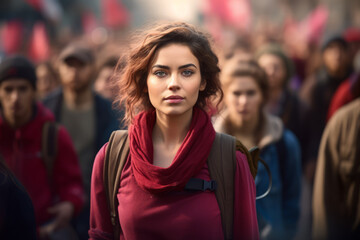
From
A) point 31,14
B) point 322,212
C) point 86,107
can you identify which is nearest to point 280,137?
point 322,212

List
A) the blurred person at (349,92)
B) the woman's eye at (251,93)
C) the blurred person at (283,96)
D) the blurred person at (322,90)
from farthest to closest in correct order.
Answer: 1. the blurred person at (322,90)
2. the blurred person at (283,96)
3. the blurred person at (349,92)
4. the woman's eye at (251,93)

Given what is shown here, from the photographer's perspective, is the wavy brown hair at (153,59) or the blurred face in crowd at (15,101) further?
the blurred face in crowd at (15,101)

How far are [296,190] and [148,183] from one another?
213 centimetres

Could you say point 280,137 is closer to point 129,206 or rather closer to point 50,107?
point 129,206

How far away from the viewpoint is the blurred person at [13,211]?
7.96 ft

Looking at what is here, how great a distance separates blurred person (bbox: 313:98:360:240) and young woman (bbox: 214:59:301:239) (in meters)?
0.21

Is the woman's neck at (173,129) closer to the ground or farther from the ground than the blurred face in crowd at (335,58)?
closer to the ground

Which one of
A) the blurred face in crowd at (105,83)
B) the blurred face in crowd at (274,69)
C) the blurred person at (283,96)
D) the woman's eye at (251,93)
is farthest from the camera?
the blurred face in crowd at (105,83)

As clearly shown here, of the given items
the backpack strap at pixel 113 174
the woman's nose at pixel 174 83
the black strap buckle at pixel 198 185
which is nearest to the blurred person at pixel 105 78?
the backpack strap at pixel 113 174

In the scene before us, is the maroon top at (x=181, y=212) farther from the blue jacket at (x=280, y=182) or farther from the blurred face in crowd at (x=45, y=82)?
the blurred face in crowd at (x=45, y=82)

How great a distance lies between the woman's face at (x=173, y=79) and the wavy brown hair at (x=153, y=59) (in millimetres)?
42

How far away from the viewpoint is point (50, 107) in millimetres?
5742

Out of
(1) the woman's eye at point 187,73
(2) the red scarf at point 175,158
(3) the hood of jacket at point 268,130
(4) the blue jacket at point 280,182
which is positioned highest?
(1) the woman's eye at point 187,73

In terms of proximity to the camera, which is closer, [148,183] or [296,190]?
[148,183]
